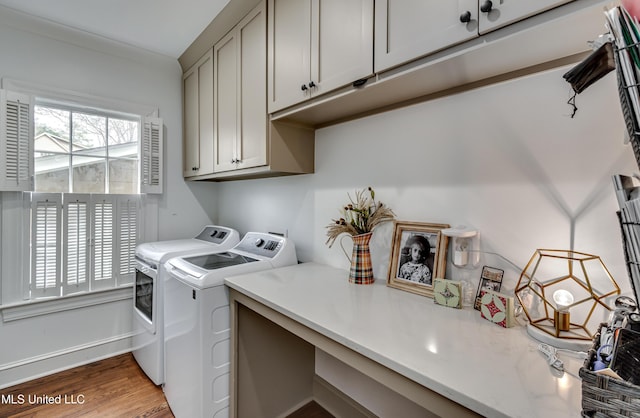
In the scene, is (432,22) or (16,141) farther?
(16,141)

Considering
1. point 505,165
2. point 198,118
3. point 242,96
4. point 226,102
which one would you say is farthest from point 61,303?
point 505,165

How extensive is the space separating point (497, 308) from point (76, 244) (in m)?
2.73

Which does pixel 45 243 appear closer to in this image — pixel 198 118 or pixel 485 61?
pixel 198 118

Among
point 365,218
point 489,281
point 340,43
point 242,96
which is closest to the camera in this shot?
point 489,281

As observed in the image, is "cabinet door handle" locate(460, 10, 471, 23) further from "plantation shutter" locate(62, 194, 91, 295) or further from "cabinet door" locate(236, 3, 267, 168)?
"plantation shutter" locate(62, 194, 91, 295)

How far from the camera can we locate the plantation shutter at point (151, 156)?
2.42 m

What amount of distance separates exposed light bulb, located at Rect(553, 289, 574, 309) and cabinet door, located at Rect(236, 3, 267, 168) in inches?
55.3

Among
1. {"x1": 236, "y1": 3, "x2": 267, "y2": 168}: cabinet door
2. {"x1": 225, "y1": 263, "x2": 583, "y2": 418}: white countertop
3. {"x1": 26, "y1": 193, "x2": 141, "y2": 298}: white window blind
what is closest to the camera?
{"x1": 225, "y1": 263, "x2": 583, "y2": 418}: white countertop

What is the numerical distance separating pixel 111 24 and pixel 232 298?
2165 millimetres

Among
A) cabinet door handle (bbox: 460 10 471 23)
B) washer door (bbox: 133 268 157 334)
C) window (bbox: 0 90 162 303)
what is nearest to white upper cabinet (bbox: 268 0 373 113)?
cabinet door handle (bbox: 460 10 471 23)

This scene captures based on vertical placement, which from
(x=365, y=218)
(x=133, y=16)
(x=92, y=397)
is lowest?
(x=92, y=397)

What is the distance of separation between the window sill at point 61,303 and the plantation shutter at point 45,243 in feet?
0.21

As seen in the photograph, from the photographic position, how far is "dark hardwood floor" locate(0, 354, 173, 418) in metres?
1.74

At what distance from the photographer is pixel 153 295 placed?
1891 millimetres
